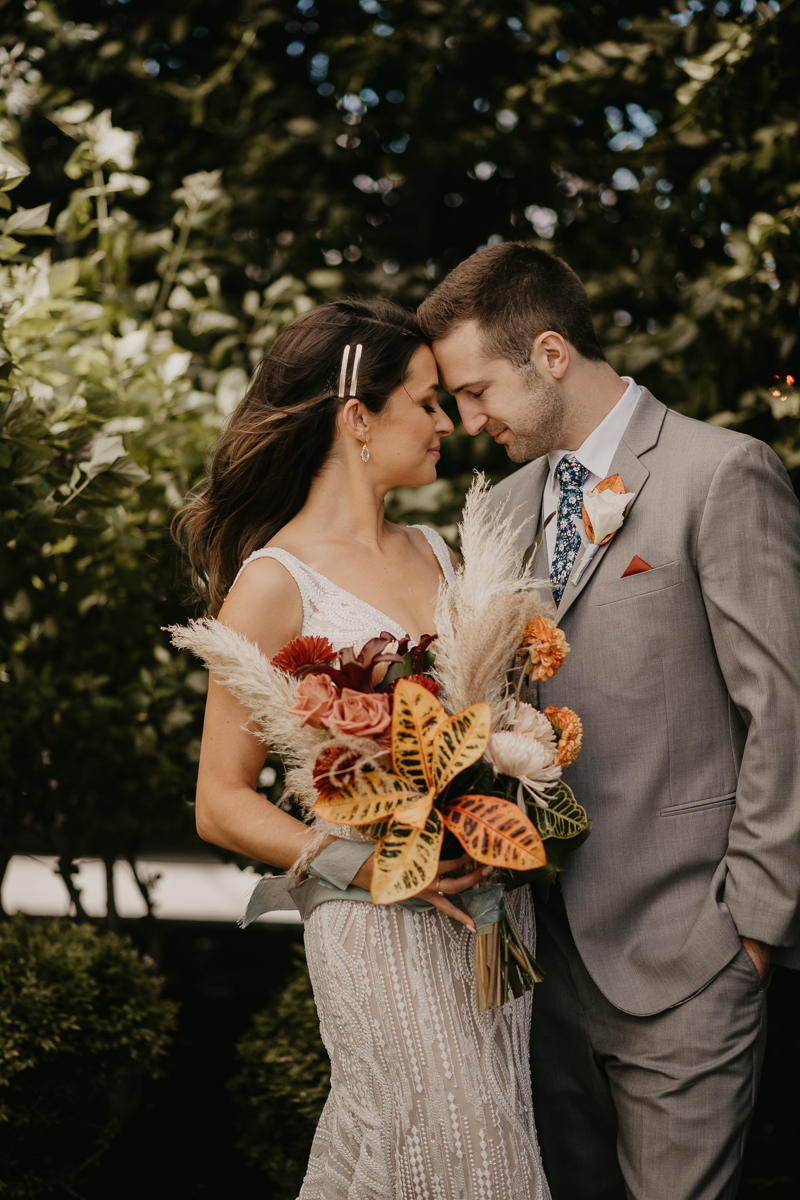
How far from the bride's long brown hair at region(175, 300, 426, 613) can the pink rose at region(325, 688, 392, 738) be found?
76 centimetres

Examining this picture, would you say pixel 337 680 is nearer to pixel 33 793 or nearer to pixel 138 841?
pixel 33 793

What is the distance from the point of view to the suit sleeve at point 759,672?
172cm

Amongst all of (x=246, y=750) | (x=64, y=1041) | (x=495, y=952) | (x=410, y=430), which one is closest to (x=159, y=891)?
(x=64, y=1041)

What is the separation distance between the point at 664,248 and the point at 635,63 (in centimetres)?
55

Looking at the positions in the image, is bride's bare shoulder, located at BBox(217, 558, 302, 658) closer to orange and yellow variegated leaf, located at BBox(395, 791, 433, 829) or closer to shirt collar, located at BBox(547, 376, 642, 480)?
orange and yellow variegated leaf, located at BBox(395, 791, 433, 829)

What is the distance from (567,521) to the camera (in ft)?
6.70

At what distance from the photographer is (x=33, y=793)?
3.03 metres

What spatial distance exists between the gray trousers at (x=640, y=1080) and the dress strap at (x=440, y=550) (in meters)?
0.72

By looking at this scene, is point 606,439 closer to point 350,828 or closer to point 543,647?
point 543,647

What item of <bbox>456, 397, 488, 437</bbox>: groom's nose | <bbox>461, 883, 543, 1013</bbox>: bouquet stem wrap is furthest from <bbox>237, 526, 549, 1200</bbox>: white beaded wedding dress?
<bbox>456, 397, 488, 437</bbox>: groom's nose

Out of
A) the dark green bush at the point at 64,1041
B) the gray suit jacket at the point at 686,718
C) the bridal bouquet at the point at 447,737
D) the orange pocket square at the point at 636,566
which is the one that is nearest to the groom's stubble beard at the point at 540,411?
the gray suit jacket at the point at 686,718

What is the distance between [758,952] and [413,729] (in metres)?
0.83

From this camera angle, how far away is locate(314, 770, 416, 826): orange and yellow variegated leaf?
142 cm

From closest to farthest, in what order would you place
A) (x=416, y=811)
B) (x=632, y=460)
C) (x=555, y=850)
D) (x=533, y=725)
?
1. (x=416, y=811)
2. (x=533, y=725)
3. (x=555, y=850)
4. (x=632, y=460)
